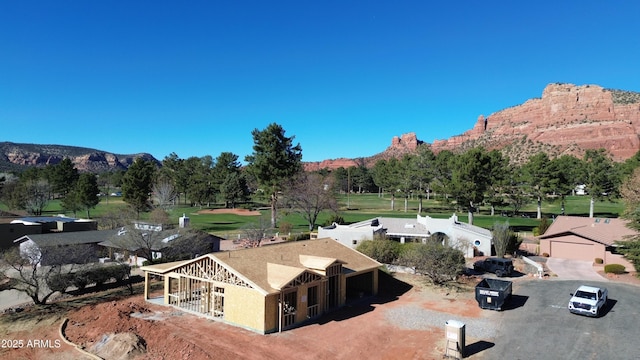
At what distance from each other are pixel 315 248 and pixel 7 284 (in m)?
20.2

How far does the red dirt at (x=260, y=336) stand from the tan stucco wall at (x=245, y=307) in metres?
0.42

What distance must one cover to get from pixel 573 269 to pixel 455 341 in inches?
855

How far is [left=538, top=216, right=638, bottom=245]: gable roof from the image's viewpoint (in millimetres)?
33603

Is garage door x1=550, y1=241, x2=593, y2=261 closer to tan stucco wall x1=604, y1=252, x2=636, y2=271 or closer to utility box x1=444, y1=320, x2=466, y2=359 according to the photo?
tan stucco wall x1=604, y1=252, x2=636, y2=271

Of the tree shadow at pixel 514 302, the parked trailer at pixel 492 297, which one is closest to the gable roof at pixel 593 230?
the tree shadow at pixel 514 302

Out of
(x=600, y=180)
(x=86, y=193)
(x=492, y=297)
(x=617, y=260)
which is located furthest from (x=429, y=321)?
(x=86, y=193)

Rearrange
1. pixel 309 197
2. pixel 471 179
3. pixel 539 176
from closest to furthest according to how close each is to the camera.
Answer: pixel 471 179 → pixel 309 197 → pixel 539 176

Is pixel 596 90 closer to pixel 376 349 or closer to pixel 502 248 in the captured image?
pixel 502 248

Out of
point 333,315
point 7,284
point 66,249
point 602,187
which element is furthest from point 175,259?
point 602,187

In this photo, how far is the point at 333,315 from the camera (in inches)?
820

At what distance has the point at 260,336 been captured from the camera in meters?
17.6

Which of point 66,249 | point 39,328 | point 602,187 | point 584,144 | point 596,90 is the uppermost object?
point 596,90

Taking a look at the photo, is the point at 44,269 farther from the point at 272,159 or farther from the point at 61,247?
the point at 272,159

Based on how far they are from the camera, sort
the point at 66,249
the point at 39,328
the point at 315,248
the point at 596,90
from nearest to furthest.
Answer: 1. the point at 39,328
2. the point at 315,248
3. the point at 66,249
4. the point at 596,90
